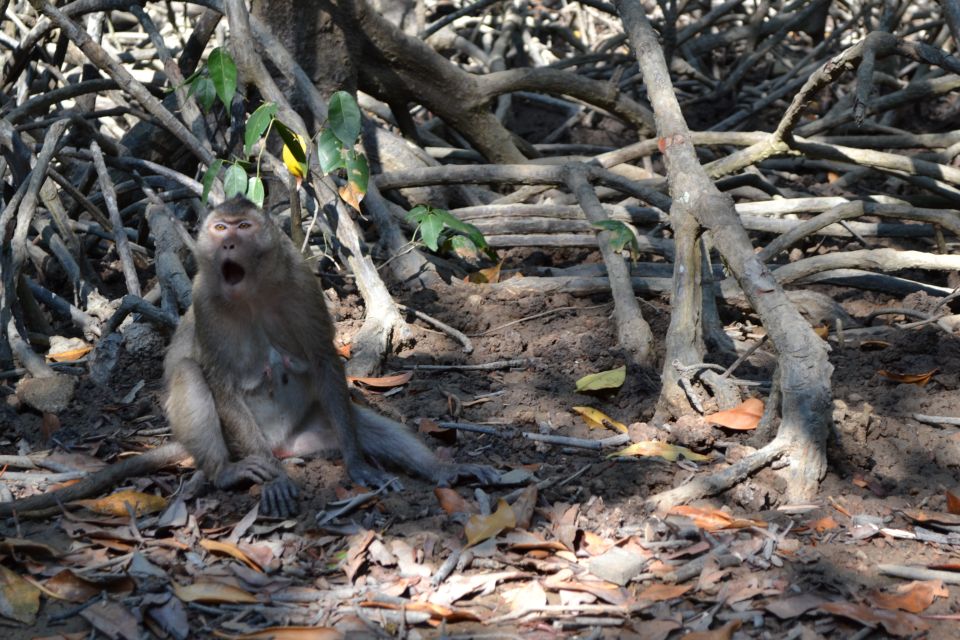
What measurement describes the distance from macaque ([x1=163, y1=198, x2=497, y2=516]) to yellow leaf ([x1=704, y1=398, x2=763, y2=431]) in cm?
92

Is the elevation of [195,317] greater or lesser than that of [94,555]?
greater

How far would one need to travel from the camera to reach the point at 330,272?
6.15 meters

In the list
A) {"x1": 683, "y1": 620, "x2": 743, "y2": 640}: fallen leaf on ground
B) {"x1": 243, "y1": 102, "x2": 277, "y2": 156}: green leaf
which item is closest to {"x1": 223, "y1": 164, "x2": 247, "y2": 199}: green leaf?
{"x1": 243, "y1": 102, "x2": 277, "y2": 156}: green leaf

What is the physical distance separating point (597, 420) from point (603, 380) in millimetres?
308

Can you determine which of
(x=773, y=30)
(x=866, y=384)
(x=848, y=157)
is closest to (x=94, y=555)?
(x=866, y=384)

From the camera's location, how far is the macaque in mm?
4238

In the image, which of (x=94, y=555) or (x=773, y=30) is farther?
(x=773, y=30)

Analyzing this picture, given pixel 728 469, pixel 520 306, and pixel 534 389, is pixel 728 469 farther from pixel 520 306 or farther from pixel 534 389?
pixel 520 306

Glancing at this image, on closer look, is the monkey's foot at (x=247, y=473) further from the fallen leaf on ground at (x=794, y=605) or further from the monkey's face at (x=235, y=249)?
the fallen leaf on ground at (x=794, y=605)

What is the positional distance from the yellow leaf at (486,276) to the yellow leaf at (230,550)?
9.17 ft

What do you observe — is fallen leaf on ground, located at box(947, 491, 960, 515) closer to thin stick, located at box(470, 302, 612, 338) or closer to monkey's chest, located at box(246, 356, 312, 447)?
thin stick, located at box(470, 302, 612, 338)

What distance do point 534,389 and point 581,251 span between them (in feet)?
6.18

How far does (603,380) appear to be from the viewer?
15.8 ft

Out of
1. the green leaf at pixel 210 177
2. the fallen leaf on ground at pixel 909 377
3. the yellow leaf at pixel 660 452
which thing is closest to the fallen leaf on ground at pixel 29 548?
the yellow leaf at pixel 660 452
